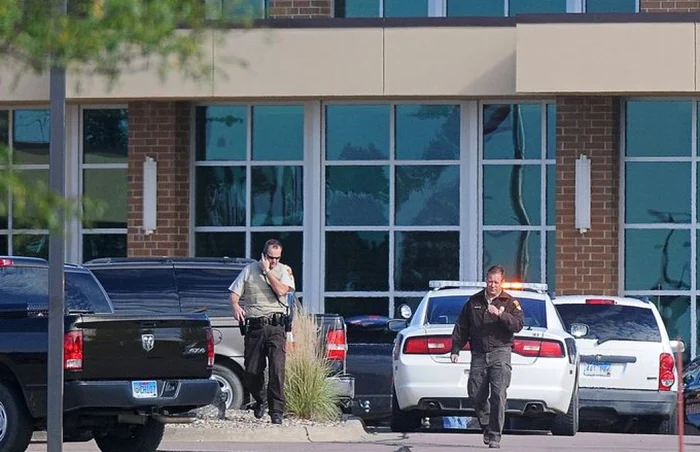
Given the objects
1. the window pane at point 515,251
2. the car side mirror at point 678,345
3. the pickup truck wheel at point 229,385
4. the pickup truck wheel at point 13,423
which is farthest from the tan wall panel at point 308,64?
the pickup truck wheel at point 13,423

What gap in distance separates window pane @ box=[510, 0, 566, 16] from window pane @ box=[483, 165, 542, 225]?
7.72 feet

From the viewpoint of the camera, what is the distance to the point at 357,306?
24078 millimetres

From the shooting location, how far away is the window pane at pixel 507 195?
23781 millimetres

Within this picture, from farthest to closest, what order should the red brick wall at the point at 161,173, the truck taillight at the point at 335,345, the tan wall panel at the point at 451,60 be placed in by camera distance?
1. the red brick wall at the point at 161,173
2. the tan wall panel at the point at 451,60
3. the truck taillight at the point at 335,345

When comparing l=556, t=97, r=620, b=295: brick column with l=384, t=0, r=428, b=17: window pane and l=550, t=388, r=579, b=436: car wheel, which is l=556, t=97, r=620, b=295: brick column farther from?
l=550, t=388, r=579, b=436: car wheel

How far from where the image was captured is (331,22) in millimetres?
22672

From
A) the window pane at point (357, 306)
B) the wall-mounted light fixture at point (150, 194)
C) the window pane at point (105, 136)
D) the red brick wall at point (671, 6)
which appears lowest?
the window pane at point (357, 306)

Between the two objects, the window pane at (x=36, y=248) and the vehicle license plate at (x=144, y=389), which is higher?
the window pane at (x=36, y=248)

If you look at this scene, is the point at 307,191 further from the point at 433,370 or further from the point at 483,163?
the point at 433,370

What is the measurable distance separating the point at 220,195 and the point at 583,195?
5522mm

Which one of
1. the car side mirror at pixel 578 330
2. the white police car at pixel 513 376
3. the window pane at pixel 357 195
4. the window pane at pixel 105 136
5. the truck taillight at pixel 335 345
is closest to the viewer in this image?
the white police car at pixel 513 376

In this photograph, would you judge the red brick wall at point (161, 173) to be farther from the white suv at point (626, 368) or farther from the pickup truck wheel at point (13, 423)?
the pickup truck wheel at point (13, 423)

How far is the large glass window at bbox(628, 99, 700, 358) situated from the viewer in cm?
2319

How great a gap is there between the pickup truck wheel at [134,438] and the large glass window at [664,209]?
11.0 metres
